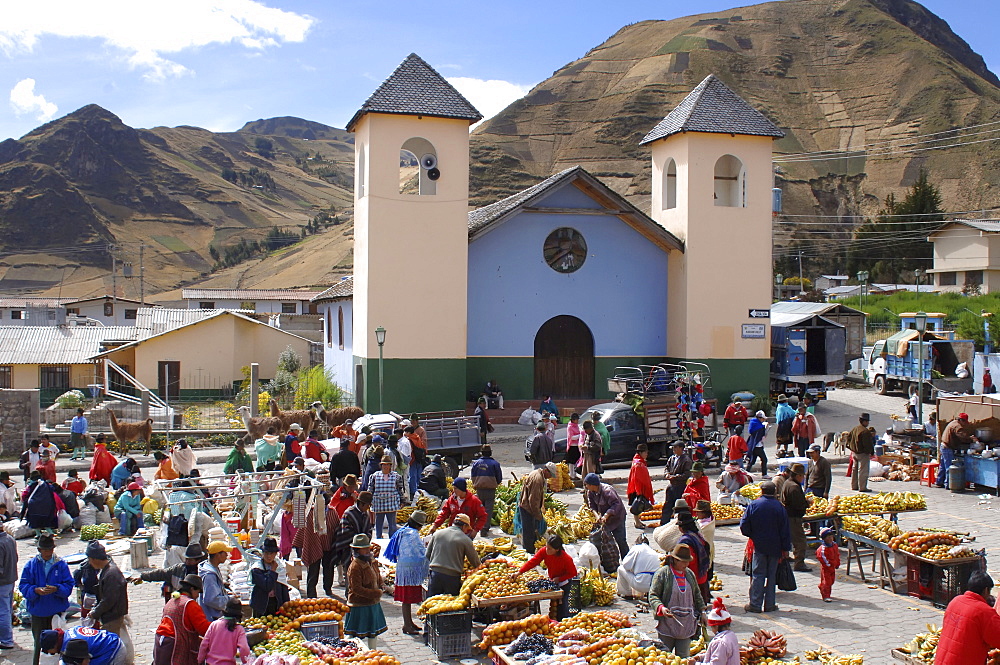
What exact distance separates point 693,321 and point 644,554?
1788 centimetres

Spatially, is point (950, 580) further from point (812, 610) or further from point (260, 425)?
point (260, 425)

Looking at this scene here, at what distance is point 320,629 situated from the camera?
31.1 ft

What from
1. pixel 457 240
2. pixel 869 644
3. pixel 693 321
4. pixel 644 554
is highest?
pixel 457 240

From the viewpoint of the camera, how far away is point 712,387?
92.2 ft

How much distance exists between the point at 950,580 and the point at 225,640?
330 inches

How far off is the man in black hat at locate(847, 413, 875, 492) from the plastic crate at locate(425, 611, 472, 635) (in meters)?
11.0

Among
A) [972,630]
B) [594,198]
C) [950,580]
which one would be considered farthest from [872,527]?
[594,198]

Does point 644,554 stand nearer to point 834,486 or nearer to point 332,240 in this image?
point 834,486

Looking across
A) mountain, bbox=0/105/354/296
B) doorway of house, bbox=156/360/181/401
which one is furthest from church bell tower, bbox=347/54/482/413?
mountain, bbox=0/105/354/296

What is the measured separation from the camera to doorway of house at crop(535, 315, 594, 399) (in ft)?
93.7

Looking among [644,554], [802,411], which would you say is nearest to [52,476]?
[644,554]

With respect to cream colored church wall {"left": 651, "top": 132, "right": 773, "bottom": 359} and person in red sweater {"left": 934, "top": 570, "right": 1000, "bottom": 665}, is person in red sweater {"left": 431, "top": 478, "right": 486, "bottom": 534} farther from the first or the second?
cream colored church wall {"left": 651, "top": 132, "right": 773, "bottom": 359}

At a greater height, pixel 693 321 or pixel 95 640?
pixel 693 321

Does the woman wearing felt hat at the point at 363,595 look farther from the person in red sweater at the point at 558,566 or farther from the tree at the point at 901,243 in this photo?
the tree at the point at 901,243
